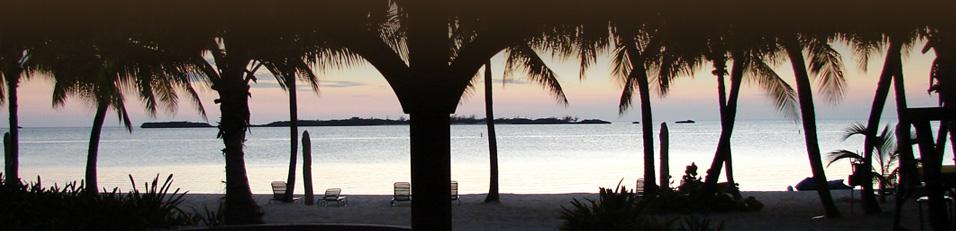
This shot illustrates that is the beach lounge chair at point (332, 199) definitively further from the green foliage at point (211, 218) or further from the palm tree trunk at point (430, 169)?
the palm tree trunk at point (430, 169)

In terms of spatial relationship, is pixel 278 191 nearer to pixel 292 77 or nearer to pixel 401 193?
pixel 292 77

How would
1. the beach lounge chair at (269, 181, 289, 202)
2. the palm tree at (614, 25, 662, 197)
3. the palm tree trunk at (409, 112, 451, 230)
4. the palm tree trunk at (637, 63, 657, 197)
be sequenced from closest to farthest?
the palm tree trunk at (409, 112, 451, 230) → the palm tree at (614, 25, 662, 197) → the palm tree trunk at (637, 63, 657, 197) → the beach lounge chair at (269, 181, 289, 202)

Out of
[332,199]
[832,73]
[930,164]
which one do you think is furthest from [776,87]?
[930,164]

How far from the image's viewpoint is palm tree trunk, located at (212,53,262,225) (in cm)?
1255

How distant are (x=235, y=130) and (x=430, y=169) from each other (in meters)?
7.07

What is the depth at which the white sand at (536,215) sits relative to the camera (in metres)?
13.2

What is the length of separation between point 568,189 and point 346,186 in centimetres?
832

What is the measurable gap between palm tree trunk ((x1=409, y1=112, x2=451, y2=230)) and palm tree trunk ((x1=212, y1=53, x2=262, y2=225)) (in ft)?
22.1

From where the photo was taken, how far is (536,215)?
15.6m

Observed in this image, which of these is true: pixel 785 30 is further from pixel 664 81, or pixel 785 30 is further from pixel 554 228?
pixel 664 81

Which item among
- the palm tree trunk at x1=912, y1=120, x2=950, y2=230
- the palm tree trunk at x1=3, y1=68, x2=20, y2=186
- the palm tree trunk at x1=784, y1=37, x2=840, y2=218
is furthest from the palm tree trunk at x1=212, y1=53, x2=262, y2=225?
the palm tree trunk at x1=912, y1=120, x2=950, y2=230

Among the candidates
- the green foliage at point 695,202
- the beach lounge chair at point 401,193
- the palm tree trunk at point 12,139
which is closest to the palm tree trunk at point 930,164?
the green foliage at point 695,202

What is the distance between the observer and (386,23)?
6.58 meters

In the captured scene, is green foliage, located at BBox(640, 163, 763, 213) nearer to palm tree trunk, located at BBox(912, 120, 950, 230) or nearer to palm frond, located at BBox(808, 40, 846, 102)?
palm frond, located at BBox(808, 40, 846, 102)
